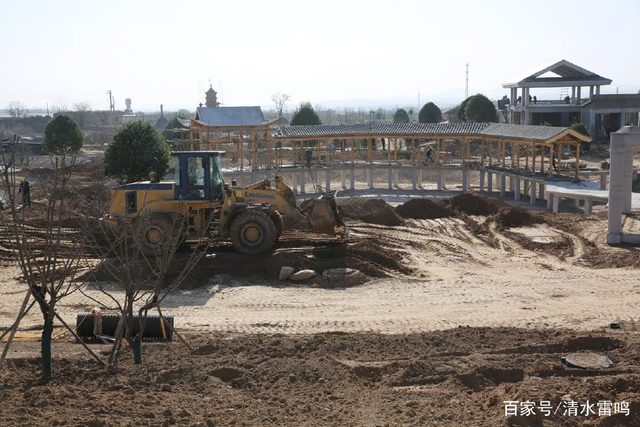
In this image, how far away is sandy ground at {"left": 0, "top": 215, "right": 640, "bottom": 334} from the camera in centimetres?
1420

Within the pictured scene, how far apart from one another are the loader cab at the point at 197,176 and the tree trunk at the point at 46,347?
8.86 metres

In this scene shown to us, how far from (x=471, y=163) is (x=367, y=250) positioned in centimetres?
2228

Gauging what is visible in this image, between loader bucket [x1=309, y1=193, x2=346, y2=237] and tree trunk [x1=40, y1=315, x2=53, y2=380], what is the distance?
383 inches

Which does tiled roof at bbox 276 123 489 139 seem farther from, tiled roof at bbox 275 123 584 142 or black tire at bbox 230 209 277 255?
black tire at bbox 230 209 277 255

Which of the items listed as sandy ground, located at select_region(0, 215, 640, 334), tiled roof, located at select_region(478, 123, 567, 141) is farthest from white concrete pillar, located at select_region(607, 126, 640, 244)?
tiled roof, located at select_region(478, 123, 567, 141)

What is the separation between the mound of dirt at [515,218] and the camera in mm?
25328

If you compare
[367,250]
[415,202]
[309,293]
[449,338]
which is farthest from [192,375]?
[415,202]

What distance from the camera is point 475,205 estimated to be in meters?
28.5

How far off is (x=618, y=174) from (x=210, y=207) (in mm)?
10933

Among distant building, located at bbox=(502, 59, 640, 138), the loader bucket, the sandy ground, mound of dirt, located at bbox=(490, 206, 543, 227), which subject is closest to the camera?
the sandy ground

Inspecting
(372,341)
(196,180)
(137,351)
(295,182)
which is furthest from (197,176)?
(295,182)

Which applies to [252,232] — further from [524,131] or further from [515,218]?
[524,131]

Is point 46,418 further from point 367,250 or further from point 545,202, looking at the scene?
point 545,202

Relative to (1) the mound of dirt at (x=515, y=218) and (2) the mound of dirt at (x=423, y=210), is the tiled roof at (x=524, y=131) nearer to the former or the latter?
(2) the mound of dirt at (x=423, y=210)
